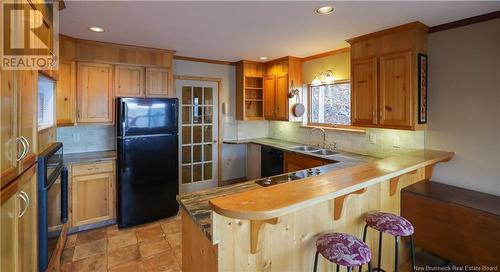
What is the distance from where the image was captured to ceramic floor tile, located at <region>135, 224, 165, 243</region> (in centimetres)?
300

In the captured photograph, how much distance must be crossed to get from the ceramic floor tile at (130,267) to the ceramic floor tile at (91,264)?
0.37 ft

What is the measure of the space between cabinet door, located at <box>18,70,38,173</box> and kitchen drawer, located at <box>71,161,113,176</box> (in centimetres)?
175

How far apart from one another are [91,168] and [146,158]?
638 mm

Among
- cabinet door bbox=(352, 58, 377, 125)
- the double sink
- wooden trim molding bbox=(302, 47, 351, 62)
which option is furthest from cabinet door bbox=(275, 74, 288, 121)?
cabinet door bbox=(352, 58, 377, 125)

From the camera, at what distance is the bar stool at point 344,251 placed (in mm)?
1438

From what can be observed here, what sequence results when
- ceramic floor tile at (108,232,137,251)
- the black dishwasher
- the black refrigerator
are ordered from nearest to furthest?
ceramic floor tile at (108,232,137,251), the black refrigerator, the black dishwasher

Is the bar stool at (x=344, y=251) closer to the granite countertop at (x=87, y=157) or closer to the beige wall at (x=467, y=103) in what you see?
the beige wall at (x=467, y=103)

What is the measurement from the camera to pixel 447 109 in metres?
2.57

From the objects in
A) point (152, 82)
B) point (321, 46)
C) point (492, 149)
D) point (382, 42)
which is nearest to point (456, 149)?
point (492, 149)

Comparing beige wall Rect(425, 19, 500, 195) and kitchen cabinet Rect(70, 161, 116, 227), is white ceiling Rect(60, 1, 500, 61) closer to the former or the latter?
beige wall Rect(425, 19, 500, 195)

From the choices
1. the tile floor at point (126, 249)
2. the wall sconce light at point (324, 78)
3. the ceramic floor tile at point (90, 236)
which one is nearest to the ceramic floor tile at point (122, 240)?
the tile floor at point (126, 249)

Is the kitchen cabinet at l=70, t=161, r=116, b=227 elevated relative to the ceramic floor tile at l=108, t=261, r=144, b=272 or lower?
elevated

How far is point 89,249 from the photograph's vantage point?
9.01 ft

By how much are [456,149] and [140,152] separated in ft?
11.6
